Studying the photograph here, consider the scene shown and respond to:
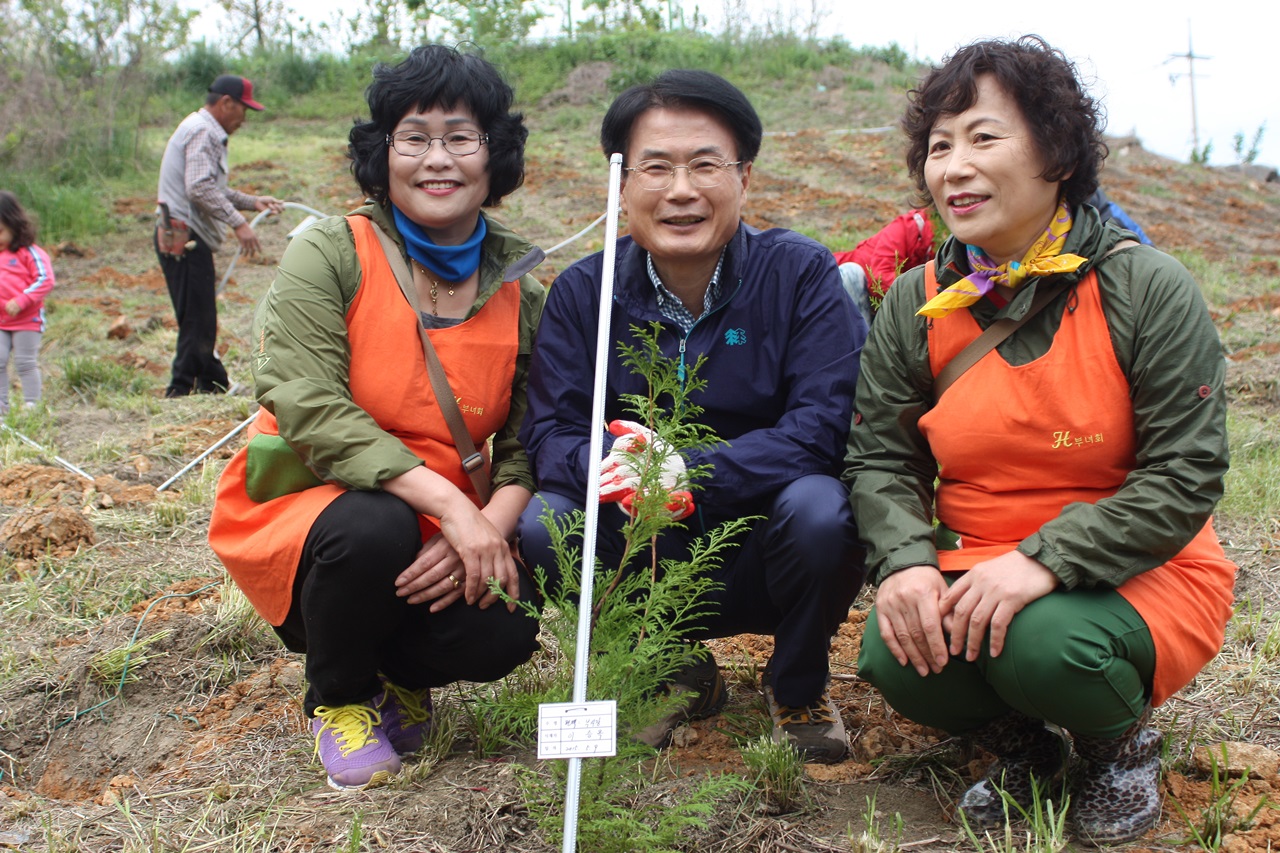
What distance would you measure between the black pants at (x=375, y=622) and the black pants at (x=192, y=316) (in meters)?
5.14

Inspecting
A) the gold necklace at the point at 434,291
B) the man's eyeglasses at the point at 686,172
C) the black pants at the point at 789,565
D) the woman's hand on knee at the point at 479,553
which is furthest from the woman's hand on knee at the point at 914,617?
the gold necklace at the point at 434,291

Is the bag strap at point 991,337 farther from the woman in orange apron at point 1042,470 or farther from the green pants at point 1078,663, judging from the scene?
the green pants at point 1078,663

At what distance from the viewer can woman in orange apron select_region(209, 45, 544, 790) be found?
93.2 inches

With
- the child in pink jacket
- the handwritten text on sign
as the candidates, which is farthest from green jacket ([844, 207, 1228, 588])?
the child in pink jacket

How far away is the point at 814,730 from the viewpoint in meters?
2.53

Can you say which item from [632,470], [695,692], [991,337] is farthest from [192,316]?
[991,337]

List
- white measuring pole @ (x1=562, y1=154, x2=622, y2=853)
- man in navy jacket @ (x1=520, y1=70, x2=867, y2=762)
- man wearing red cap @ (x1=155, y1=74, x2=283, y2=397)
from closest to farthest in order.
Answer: white measuring pole @ (x1=562, y1=154, x2=622, y2=853) < man in navy jacket @ (x1=520, y1=70, x2=867, y2=762) < man wearing red cap @ (x1=155, y1=74, x2=283, y2=397)

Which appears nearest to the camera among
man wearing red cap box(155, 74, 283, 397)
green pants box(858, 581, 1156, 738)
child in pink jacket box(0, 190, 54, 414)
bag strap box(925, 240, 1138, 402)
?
green pants box(858, 581, 1156, 738)

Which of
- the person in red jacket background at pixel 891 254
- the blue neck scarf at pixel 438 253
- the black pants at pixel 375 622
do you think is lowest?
the black pants at pixel 375 622

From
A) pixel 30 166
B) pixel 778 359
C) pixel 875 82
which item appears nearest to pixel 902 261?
pixel 778 359

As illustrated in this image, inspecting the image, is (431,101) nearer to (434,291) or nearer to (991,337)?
(434,291)

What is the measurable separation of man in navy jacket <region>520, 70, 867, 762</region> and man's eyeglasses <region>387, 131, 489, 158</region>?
0.35 m

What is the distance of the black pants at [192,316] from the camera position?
7.17 metres

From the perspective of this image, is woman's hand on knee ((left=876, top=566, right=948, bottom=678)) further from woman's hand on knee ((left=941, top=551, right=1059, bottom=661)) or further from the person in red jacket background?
the person in red jacket background
